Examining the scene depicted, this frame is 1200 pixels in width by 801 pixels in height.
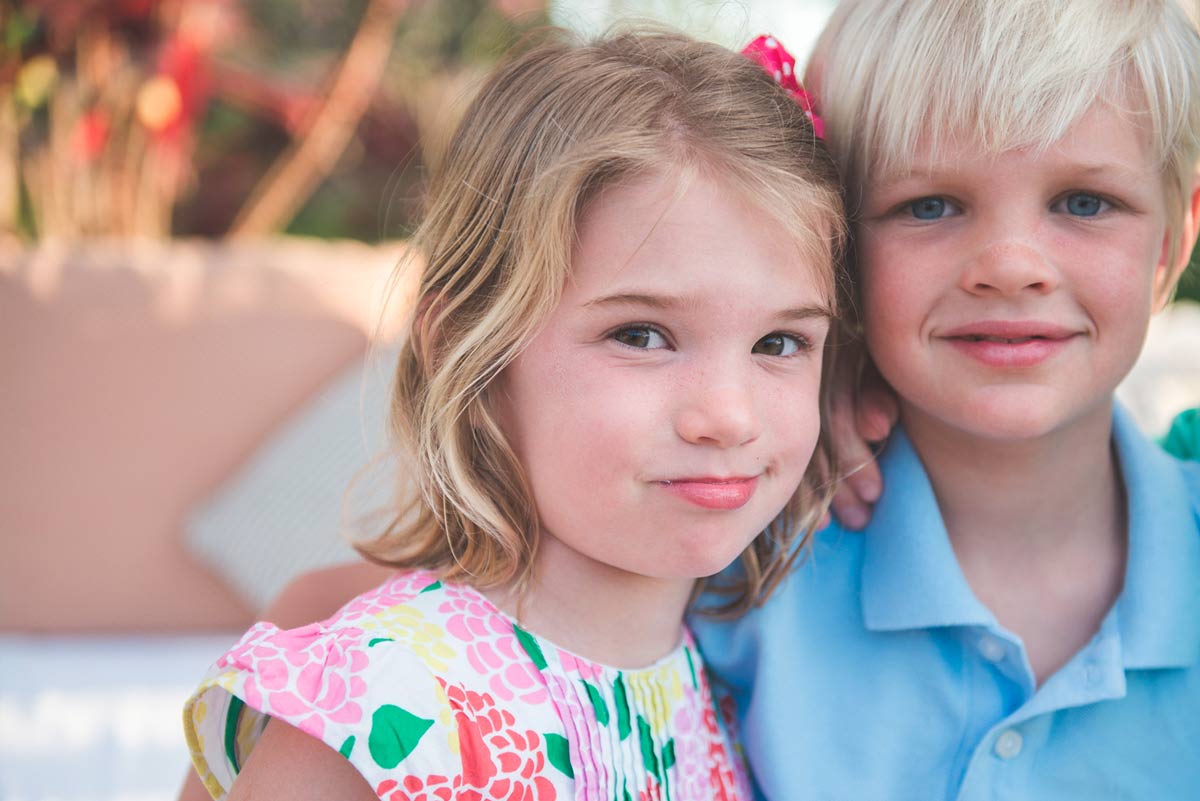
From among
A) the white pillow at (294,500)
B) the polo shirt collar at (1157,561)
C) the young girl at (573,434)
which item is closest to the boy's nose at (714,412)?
the young girl at (573,434)

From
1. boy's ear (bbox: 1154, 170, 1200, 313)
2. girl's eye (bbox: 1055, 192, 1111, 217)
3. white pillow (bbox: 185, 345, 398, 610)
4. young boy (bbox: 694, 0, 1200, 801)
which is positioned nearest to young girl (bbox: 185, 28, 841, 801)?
young boy (bbox: 694, 0, 1200, 801)

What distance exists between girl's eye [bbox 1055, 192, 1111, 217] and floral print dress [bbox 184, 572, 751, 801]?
1.92ft

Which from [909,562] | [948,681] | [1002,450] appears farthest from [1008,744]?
[1002,450]

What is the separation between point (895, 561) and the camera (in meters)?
1.27

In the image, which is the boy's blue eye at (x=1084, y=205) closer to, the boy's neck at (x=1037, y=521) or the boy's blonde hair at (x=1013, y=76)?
the boy's blonde hair at (x=1013, y=76)

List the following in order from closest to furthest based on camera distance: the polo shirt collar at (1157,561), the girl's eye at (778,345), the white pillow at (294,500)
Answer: the girl's eye at (778,345)
the polo shirt collar at (1157,561)
the white pillow at (294,500)

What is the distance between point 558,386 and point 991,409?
1.43 feet

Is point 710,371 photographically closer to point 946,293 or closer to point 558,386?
point 558,386

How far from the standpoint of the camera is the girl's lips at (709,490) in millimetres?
999

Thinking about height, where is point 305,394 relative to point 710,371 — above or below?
below

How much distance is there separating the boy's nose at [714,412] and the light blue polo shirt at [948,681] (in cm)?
35

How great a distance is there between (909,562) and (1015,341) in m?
0.27

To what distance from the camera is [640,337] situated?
101cm

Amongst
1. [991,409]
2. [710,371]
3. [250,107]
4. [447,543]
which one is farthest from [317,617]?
[250,107]
